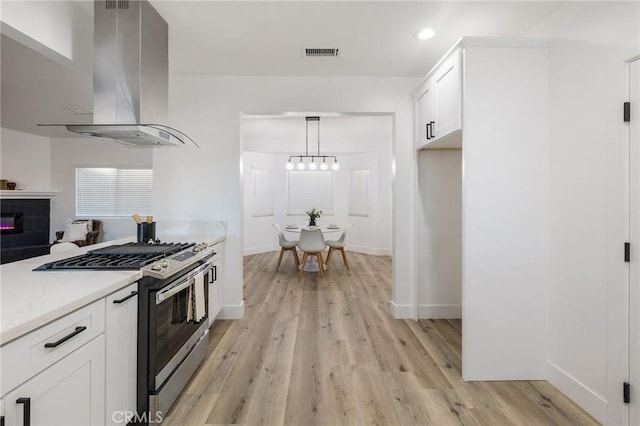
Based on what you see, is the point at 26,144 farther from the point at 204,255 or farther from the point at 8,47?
the point at 204,255

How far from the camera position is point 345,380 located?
217cm

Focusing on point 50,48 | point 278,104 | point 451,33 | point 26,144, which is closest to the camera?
point 50,48

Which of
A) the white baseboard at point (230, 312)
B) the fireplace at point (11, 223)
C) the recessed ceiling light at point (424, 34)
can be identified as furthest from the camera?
the fireplace at point (11, 223)

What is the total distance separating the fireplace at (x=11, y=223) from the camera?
205 inches

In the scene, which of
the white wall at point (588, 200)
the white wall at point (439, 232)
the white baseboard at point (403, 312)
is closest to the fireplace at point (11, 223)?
the white baseboard at point (403, 312)

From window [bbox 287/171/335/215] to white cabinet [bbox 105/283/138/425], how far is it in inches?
249

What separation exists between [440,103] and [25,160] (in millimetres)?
7678

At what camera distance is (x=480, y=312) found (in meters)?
2.14

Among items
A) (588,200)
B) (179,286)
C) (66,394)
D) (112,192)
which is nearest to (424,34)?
(588,200)

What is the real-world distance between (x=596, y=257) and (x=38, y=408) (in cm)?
281

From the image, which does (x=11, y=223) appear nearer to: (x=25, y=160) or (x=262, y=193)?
(x=25, y=160)

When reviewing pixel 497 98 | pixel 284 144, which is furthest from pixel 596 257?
pixel 284 144

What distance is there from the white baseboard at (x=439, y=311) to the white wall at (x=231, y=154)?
0.14 m

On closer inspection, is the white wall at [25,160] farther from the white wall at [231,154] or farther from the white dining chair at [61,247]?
the white dining chair at [61,247]
